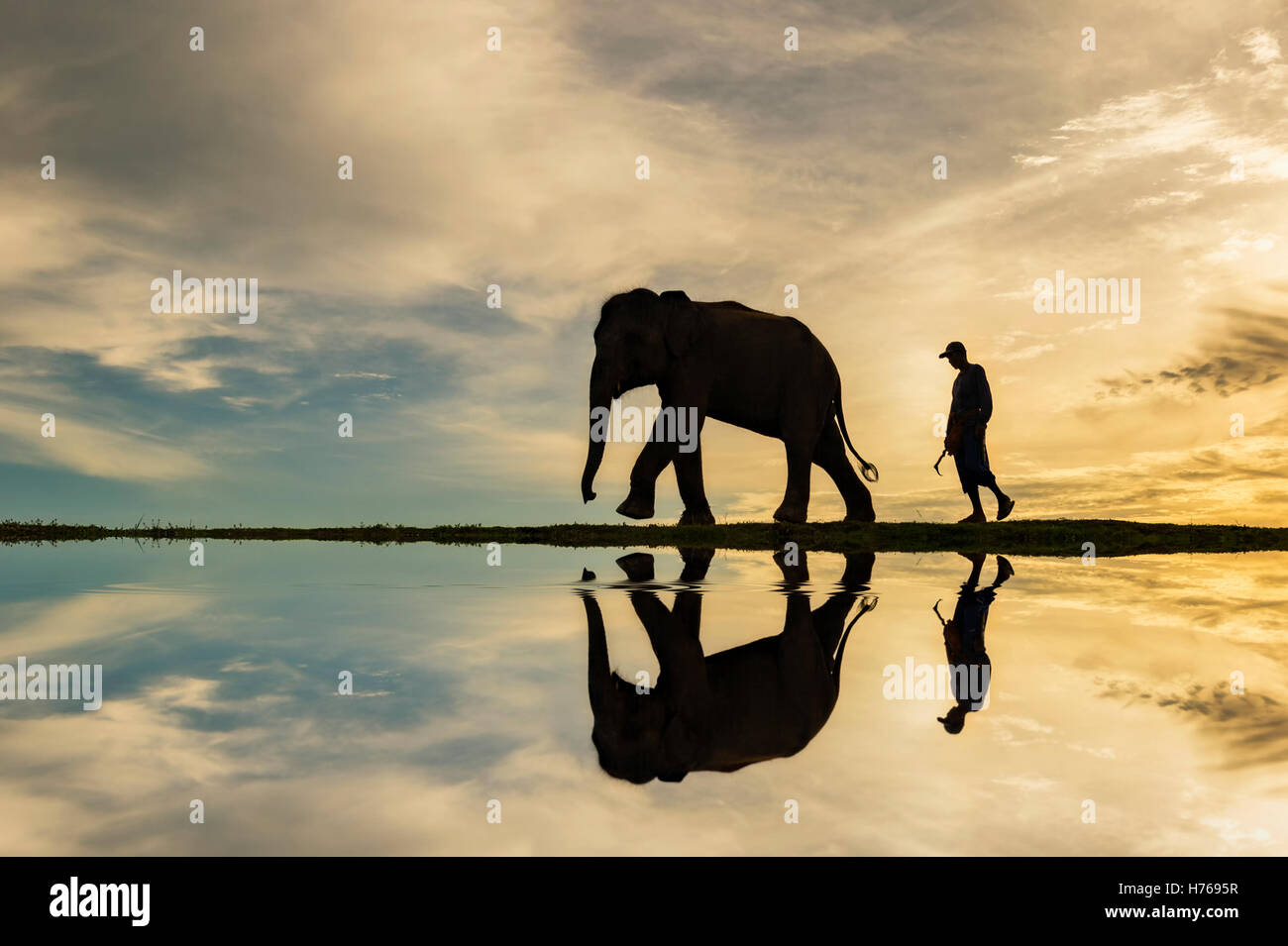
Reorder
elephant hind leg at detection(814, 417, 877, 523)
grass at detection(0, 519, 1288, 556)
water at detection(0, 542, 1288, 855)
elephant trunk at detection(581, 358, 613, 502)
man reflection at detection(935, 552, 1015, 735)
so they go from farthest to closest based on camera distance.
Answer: elephant hind leg at detection(814, 417, 877, 523), elephant trunk at detection(581, 358, 613, 502), grass at detection(0, 519, 1288, 556), man reflection at detection(935, 552, 1015, 735), water at detection(0, 542, 1288, 855)

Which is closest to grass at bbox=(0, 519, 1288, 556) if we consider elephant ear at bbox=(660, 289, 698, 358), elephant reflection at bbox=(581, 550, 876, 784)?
elephant ear at bbox=(660, 289, 698, 358)

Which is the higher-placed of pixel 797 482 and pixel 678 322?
pixel 678 322

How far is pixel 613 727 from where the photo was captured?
11.4ft

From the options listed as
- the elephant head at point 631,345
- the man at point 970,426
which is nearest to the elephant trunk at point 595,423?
the elephant head at point 631,345

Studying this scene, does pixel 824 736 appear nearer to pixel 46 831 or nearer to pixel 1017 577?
pixel 46 831

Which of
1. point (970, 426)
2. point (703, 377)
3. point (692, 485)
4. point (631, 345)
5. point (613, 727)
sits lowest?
point (613, 727)

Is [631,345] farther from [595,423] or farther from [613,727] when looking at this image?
[613,727]

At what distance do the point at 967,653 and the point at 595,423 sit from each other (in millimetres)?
11097

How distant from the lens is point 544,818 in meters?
2.61

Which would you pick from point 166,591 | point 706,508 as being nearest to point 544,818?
point 166,591

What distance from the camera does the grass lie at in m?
13.4

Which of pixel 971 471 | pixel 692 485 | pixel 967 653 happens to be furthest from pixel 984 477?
pixel 967 653

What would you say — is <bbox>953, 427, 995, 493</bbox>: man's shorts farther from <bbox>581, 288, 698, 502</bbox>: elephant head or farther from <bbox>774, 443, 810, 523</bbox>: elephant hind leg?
<bbox>581, 288, 698, 502</bbox>: elephant head

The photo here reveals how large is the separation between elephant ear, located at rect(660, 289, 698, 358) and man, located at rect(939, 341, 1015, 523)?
4.64 meters
